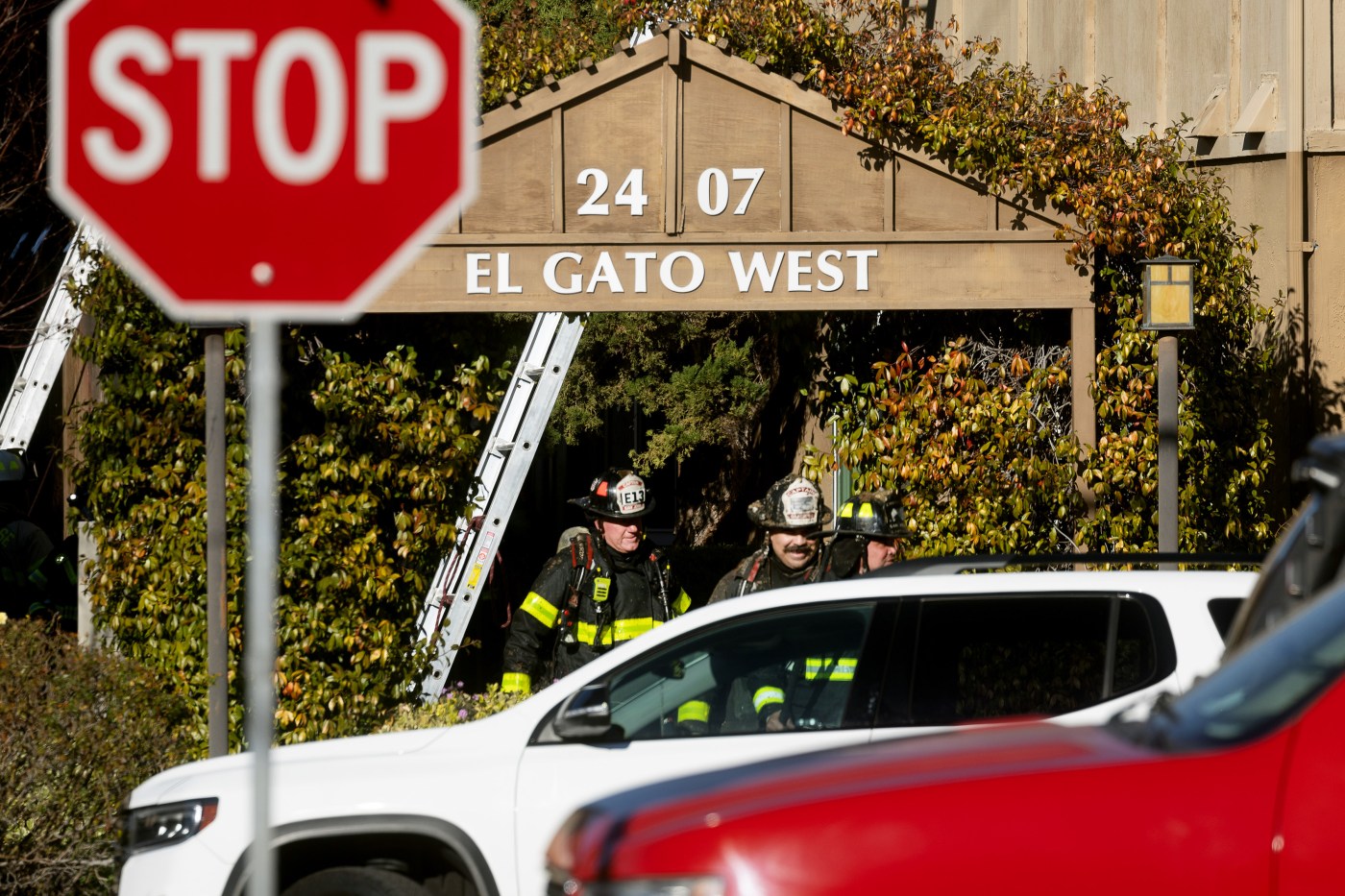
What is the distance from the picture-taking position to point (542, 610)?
24.3ft

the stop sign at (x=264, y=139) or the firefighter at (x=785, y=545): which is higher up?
the stop sign at (x=264, y=139)

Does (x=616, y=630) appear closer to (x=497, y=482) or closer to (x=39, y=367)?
(x=497, y=482)

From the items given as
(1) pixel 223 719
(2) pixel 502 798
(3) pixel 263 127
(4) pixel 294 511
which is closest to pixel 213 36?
(3) pixel 263 127

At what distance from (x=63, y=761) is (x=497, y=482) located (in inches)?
154

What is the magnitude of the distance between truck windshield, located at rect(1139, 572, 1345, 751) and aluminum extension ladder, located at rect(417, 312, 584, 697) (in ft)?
19.9

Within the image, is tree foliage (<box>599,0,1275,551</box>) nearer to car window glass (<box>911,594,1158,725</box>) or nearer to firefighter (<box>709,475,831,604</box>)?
firefighter (<box>709,475,831,604</box>)

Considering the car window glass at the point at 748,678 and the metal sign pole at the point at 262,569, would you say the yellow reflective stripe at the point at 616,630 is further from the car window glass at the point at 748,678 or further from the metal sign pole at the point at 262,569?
→ the metal sign pole at the point at 262,569

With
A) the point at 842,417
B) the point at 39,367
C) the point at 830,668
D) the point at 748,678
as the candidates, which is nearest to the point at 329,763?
the point at 748,678

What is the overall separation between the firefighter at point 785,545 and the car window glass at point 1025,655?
7.77 feet

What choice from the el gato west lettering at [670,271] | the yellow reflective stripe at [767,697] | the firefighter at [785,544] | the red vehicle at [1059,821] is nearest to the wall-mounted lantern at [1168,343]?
the el gato west lettering at [670,271]

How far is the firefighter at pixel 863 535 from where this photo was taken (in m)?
8.14

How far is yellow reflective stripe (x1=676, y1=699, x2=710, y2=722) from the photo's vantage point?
511cm

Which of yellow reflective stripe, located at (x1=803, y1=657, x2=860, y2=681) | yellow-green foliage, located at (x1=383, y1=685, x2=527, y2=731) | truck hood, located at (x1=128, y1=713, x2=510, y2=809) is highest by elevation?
yellow reflective stripe, located at (x1=803, y1=657, x2=860, y2=681)

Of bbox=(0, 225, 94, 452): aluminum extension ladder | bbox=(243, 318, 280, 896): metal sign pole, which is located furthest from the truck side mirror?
bbox=(0, 225, 94, 452): aluminum extension ladder
